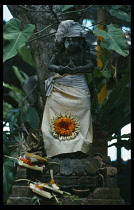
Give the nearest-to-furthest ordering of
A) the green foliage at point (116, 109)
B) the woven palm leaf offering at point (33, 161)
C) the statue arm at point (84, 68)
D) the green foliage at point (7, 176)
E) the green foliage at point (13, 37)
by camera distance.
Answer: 1. the woven palm leaf offering at point (33, 161)
2. the green foliage at point (13, 37)
3. the statue arm at point (84, 68)
4. the green foliage at point (7, 176)
5. the green foliage at point (116, 109)

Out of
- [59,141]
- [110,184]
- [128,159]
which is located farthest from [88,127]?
[128,159]

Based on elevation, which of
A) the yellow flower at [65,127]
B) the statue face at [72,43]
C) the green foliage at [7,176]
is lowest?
the green foliage at [7,176]

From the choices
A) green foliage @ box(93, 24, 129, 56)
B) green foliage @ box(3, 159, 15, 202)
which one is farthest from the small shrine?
green foliage @ box(3, 159, 15, 202)

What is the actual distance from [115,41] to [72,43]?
17.6 inches

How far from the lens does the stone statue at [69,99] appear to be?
3592 millimetres

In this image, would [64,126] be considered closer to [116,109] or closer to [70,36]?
[70,36]

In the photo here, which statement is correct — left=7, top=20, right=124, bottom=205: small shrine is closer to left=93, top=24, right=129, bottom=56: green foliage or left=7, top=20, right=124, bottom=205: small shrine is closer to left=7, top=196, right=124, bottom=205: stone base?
left=7, top=196, right=124, bottom=205: stone base

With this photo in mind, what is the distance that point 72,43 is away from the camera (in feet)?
12.4

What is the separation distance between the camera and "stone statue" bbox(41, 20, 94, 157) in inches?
141

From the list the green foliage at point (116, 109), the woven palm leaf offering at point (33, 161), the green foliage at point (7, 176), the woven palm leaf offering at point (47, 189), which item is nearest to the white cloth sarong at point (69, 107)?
the woven palm leaf offering at point (33, 161)

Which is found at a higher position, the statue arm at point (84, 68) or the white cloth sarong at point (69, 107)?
the statue arm at point (84, 68)

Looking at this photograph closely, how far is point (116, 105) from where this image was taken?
5355 mm

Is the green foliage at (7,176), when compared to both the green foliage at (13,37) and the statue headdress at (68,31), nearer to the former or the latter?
the green foliage at (13,37)

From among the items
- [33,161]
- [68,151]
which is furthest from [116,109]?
[33,161]
